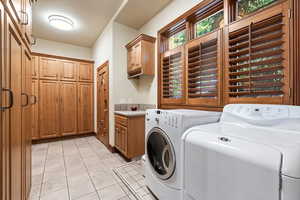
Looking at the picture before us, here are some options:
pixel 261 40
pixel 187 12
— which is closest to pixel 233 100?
pixel 261 40

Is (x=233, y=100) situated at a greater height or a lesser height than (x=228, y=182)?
greater

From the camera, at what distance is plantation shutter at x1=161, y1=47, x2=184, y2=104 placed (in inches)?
80.8

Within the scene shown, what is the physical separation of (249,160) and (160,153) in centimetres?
98

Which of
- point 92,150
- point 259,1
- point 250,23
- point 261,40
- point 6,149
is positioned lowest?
point 92,150

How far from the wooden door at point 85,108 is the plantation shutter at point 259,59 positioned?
3.76 meters

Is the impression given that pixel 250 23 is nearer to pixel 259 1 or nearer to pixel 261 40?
pixel 261 40

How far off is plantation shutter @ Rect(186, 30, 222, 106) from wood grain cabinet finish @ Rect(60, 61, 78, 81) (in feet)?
10.9

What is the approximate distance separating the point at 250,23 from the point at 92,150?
3377 millimetres

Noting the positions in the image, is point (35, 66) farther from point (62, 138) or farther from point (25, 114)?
point (25, 114)

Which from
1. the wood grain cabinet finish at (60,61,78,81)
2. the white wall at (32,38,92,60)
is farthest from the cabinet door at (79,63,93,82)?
the white wall at (32,38,92,60)

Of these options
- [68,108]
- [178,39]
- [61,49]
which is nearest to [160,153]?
[178,39]

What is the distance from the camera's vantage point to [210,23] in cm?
185

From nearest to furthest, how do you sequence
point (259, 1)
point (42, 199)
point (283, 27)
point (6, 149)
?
1. point (6, 149)
2. point (283, 27)
3. point (259, 1)
4. point (42, 199)

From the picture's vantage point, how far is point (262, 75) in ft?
3.91
